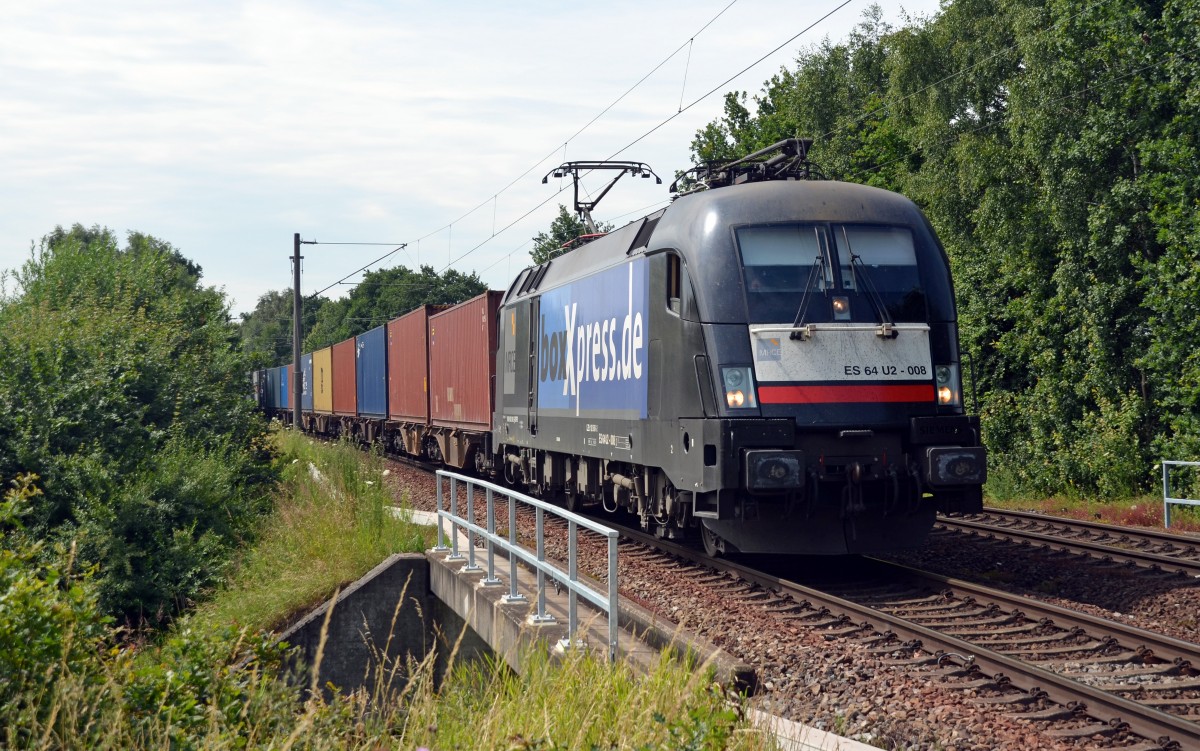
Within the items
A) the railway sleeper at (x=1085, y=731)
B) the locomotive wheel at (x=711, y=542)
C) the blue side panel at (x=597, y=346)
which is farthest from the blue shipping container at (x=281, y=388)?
the railway sleeper at (x=1085, y=731)

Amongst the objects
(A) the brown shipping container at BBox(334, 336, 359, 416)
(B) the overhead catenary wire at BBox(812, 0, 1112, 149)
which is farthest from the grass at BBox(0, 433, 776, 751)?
(A) the brown shipping container at BBox(334, 336, 359, 416)

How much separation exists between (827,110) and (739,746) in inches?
1300

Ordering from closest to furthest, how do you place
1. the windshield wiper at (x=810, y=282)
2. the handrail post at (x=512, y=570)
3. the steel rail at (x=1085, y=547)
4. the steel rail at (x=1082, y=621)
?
the steel rail at (x=1082, y=621), the handrail post at (x=512, y=570), the windshield wiper at (x=810, y=282), the steel rail at (x=1085, y=547)

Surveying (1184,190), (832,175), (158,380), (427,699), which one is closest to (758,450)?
(427,699)

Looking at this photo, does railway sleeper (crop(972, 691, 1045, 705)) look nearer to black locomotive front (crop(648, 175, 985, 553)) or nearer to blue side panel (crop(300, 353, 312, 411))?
black locomotive front (crop(648, 175, 985, 553))

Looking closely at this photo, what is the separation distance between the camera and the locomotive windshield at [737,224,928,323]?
9914 millimetres

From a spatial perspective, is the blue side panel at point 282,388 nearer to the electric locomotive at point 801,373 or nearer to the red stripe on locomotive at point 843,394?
the electric locomotive at point 801,373

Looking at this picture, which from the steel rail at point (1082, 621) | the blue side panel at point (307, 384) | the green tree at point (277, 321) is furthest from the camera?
the green tree at point (277, 321)

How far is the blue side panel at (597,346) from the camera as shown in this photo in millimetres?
11273

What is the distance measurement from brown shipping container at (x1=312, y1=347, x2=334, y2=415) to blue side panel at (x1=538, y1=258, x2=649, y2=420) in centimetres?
2538

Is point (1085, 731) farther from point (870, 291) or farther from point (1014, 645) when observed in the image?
point (870, 291)

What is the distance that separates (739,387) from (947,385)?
1.94 meters

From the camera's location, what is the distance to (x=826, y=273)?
33.0 ft

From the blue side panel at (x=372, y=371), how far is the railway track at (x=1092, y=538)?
18.4 meters
